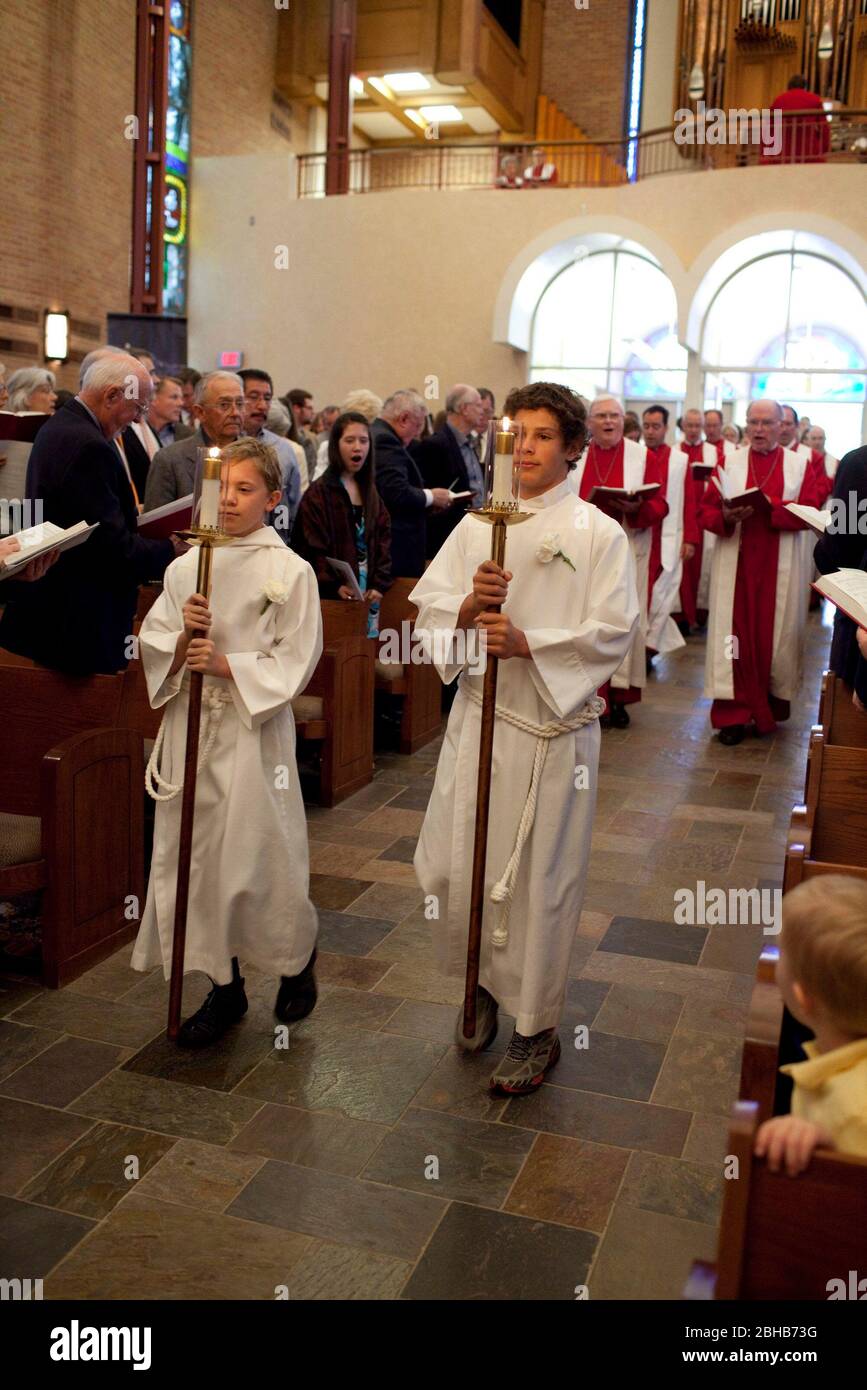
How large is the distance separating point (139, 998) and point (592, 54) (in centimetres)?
2286

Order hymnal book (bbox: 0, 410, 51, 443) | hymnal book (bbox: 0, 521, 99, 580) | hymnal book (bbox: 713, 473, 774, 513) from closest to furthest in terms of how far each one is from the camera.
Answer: hymnal book (bbox: 0, 521, 99, 580), hymnal book (bbox: 0, 410, 51, 443), hymnal book (bbox: 713, 473, 774, 513)

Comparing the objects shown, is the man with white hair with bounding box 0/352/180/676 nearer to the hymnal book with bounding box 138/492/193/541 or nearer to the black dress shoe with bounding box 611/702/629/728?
the hymnal book with bounding box 138/492/193/541

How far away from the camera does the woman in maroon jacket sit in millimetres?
6410

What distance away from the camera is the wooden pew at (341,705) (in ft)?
20.0

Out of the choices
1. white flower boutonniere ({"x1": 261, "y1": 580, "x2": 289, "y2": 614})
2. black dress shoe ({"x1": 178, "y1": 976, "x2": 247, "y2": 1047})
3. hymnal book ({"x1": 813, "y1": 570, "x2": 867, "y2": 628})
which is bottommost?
black dress shoe ({"x1": 178, "y1": 976, "x2": 247, "y2": 1047})

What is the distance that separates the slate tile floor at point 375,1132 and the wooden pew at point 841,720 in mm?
823

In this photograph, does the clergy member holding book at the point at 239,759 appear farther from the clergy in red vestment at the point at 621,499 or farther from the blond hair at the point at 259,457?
the clergy in red vestment at the point at 621,499

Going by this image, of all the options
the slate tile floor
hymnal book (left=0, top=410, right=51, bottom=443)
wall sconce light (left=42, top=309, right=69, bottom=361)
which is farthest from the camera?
wall sconce light (left=42, top=309, right=69, bottom=361)

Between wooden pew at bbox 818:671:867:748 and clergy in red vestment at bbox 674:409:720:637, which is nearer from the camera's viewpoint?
Result: wooden pew at bbox 818:671:867:748

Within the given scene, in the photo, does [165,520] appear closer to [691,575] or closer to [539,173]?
[691,575]

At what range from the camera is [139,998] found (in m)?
3.94

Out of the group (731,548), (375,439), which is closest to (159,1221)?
(375,439)

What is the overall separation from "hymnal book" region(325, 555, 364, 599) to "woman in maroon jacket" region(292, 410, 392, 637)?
0.02 meters

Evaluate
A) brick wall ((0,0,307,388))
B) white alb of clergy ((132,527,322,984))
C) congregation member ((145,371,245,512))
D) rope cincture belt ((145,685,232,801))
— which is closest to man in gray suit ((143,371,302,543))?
congregation member ((145,371,245,512))
